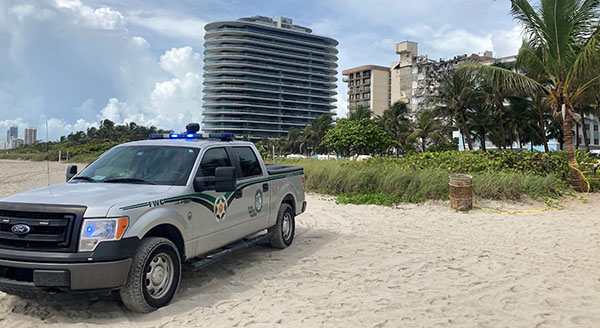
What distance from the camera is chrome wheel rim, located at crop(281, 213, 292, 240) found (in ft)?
24.9

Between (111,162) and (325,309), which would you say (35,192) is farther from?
(325,309)

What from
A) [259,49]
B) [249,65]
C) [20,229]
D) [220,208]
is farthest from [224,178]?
[259,49]

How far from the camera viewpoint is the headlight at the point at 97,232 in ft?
13.5

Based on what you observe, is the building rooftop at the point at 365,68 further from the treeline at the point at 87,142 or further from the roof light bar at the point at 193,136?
the roof light bar at the point at 193,136

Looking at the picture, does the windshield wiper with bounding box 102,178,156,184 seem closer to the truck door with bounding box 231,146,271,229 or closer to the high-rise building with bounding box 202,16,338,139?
the truck door with bounding box 231,146,271,229

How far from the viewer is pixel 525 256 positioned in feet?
23.8

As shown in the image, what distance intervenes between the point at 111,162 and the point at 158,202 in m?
1.44

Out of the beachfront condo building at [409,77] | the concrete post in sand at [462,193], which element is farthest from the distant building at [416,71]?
the concrete post in sand at [462,193]

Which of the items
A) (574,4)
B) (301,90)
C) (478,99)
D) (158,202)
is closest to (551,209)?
(574,4)

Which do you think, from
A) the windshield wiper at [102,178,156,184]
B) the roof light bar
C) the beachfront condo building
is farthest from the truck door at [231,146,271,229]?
the beachfront condo building

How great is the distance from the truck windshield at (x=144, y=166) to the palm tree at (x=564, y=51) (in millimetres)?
13756

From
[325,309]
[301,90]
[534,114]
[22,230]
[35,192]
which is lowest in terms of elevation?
[325,309]

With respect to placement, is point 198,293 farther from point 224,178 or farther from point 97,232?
point 97,232

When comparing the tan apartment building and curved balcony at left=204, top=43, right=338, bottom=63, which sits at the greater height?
curved balcony at left=204, top=43, right=338, bottom=63
